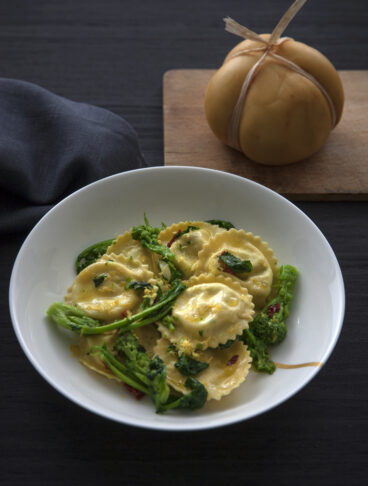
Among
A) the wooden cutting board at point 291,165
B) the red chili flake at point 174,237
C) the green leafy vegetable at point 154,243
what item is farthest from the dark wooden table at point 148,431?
the red chili flake at point 174,237

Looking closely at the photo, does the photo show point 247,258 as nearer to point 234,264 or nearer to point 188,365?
point 234,264

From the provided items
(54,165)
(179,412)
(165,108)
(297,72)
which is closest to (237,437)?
(179,412)

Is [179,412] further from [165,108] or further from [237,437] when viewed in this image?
[165,108]

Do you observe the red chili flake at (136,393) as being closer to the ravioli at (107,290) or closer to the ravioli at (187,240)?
the ravioli at (107,290)

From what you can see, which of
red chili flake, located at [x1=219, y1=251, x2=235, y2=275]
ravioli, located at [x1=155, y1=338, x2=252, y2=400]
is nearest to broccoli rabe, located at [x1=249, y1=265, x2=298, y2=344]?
ravioli, located at [x1=155, y1=338, x2=252, y2=400]

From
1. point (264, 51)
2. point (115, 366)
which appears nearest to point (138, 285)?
point (115, 366)

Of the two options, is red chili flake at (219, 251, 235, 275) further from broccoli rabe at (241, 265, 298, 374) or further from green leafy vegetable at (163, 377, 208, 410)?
green leafy vegetable at (163, 377, 208, 410)
